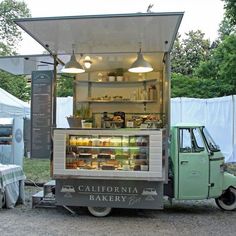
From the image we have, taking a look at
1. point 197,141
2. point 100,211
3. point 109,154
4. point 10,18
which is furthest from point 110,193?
point 10,18

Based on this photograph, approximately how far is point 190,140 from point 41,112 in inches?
126

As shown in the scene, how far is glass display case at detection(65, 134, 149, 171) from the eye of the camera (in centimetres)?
666

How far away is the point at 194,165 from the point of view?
22.7ft

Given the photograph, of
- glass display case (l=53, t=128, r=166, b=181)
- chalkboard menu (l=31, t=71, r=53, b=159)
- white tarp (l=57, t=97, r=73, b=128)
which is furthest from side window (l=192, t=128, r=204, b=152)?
white tarp (l=57, t=97, r=73, b=128)

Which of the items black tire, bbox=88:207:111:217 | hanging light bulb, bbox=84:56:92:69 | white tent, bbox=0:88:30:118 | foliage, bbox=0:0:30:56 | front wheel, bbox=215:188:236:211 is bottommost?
black tire, bbox=88:207:111:217

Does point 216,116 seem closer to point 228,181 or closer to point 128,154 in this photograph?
point 228,181

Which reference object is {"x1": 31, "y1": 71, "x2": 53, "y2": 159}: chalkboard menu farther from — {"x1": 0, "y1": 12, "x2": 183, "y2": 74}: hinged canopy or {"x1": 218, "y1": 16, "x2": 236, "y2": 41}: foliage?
{"x1": 218, "y1": 16, "x2": 236, "y2": 41}: foliage

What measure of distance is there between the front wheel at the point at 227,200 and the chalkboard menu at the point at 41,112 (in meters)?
3.48

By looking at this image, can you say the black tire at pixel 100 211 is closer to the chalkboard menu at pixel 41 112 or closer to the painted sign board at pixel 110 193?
the painted sign board at pixel 110 193

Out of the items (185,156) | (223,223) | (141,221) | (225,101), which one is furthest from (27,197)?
(225,101)

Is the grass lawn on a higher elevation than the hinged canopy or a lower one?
lower

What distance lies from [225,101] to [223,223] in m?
8.02

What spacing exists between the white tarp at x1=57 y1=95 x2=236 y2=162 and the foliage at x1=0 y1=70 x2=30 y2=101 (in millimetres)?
14366

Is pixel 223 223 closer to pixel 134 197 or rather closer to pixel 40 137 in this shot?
pixel 134 197
